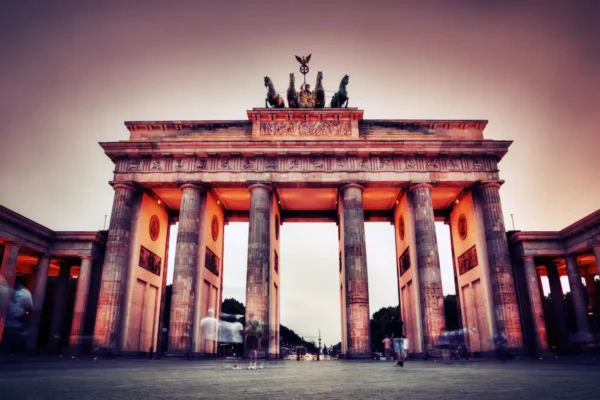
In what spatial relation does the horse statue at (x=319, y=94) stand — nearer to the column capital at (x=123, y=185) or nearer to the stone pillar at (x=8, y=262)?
the column capital at (x=123, y=185)

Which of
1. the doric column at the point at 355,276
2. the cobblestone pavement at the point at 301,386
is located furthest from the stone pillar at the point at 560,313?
the cobblestone pavement at the point at 301,386

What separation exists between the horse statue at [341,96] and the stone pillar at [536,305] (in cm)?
1793

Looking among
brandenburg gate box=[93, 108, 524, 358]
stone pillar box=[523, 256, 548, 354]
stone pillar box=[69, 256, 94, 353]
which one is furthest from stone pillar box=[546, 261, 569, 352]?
stone pillar box=[69, 256, 94, 353]

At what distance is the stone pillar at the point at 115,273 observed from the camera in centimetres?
2502

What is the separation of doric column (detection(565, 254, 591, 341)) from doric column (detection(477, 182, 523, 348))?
5586mm

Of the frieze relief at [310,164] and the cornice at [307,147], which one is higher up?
the cornice at [307,147]

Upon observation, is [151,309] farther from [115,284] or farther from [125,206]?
[125,206]

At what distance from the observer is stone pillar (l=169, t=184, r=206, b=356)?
25.0m

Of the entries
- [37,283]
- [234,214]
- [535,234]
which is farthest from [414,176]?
[37,283]

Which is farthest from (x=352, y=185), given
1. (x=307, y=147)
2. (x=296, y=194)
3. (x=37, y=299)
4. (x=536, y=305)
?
(x=37, y=299)

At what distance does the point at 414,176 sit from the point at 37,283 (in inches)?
1128

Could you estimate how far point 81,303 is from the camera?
27531 millimetres

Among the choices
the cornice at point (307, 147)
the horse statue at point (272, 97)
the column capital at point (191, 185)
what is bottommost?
the column capital at point (191, 185)

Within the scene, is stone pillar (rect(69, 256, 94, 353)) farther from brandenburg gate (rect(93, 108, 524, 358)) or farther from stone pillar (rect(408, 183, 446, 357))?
stone pillar (rect(408, 183, 446, 357))
